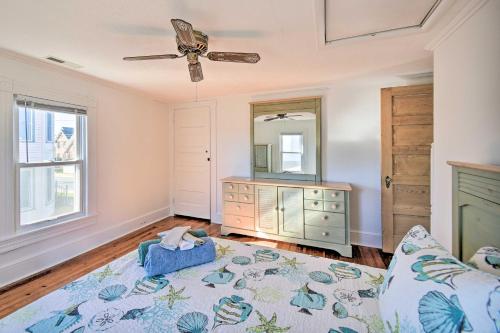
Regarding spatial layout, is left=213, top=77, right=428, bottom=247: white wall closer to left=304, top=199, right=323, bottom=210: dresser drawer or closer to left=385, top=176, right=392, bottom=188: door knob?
left=385, top=176, right=392, bottom=188: door knob

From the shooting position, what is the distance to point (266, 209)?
3.21m

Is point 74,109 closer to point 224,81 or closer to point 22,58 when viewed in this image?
point 22,58

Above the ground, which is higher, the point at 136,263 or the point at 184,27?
the point at 184,27

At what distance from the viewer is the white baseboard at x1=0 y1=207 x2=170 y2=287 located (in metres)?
A: 2.27

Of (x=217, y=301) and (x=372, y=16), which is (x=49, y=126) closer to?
(x=217, y=301)

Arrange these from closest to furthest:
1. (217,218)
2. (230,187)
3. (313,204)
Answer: (313,204) → (230,187) → (217,218)

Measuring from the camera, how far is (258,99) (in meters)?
3.71

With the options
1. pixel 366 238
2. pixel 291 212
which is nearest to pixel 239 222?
pixel 291 212

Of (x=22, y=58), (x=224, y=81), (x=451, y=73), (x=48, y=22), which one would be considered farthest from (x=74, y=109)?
(x=451, y=73)

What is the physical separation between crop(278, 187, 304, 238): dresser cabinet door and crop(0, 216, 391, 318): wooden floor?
7.9 inches

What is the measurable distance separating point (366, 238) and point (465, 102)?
2.06 metres

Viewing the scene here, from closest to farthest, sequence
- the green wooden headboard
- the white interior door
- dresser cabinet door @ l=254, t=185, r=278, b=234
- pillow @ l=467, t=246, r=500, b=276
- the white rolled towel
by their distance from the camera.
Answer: pillow @ l=467, t=246, r=500, b=276 → the green wooden headboard → the white rolled towel → dresser cabinet door @ l=254, t=185, r=278, b=234 → the white interior door

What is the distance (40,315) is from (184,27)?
5.34ft

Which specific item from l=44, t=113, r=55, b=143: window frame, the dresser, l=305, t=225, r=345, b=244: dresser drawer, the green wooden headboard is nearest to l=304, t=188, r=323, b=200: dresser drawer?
the dresser
